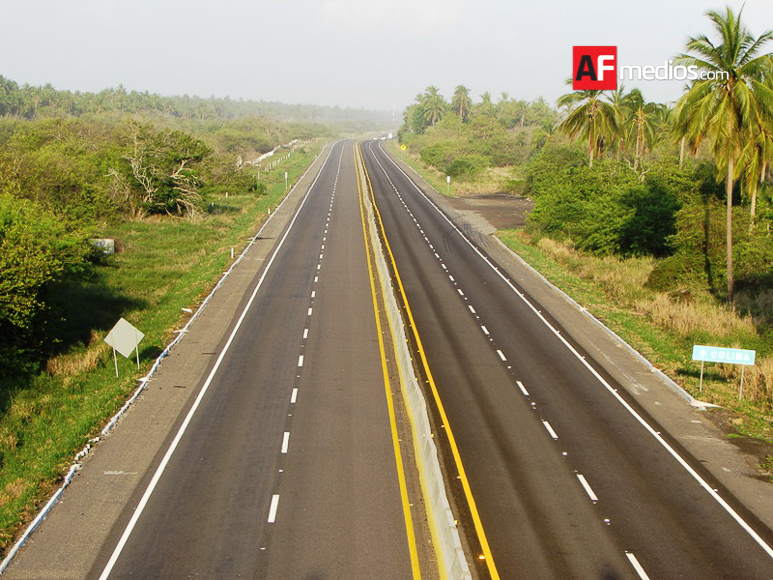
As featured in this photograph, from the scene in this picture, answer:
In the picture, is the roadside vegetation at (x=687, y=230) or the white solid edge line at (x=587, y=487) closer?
the white solid edge line at (x=587, y=487)

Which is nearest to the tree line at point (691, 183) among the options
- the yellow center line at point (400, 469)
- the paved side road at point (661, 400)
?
the paved side road at point (661, 400)

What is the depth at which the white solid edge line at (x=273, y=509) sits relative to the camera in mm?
16219

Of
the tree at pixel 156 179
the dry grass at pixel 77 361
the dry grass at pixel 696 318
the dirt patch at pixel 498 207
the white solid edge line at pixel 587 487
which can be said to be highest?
the tree at pixel 156 179

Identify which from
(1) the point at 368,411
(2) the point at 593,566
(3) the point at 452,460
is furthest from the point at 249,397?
(2) the point at 593,566

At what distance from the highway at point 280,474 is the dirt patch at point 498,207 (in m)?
35.6

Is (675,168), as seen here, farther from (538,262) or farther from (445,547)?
(445,547)

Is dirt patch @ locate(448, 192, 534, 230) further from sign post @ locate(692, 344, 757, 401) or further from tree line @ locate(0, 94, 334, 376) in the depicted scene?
sign post @ locate(692, 344, 757, 401)

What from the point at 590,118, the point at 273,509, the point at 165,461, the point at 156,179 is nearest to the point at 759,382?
the point at 273,509

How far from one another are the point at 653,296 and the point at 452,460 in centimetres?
2362

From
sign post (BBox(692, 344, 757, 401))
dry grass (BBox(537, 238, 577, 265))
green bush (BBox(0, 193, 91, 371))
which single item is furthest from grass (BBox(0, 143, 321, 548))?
dry grass (BBox(537, 238, 577, 265))

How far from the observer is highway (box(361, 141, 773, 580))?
48.8 ft

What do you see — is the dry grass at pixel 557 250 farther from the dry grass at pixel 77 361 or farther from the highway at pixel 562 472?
the dry grass at pixel 77 361

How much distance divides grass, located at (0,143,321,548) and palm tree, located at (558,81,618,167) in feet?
92.5

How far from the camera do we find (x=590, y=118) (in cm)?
5766
